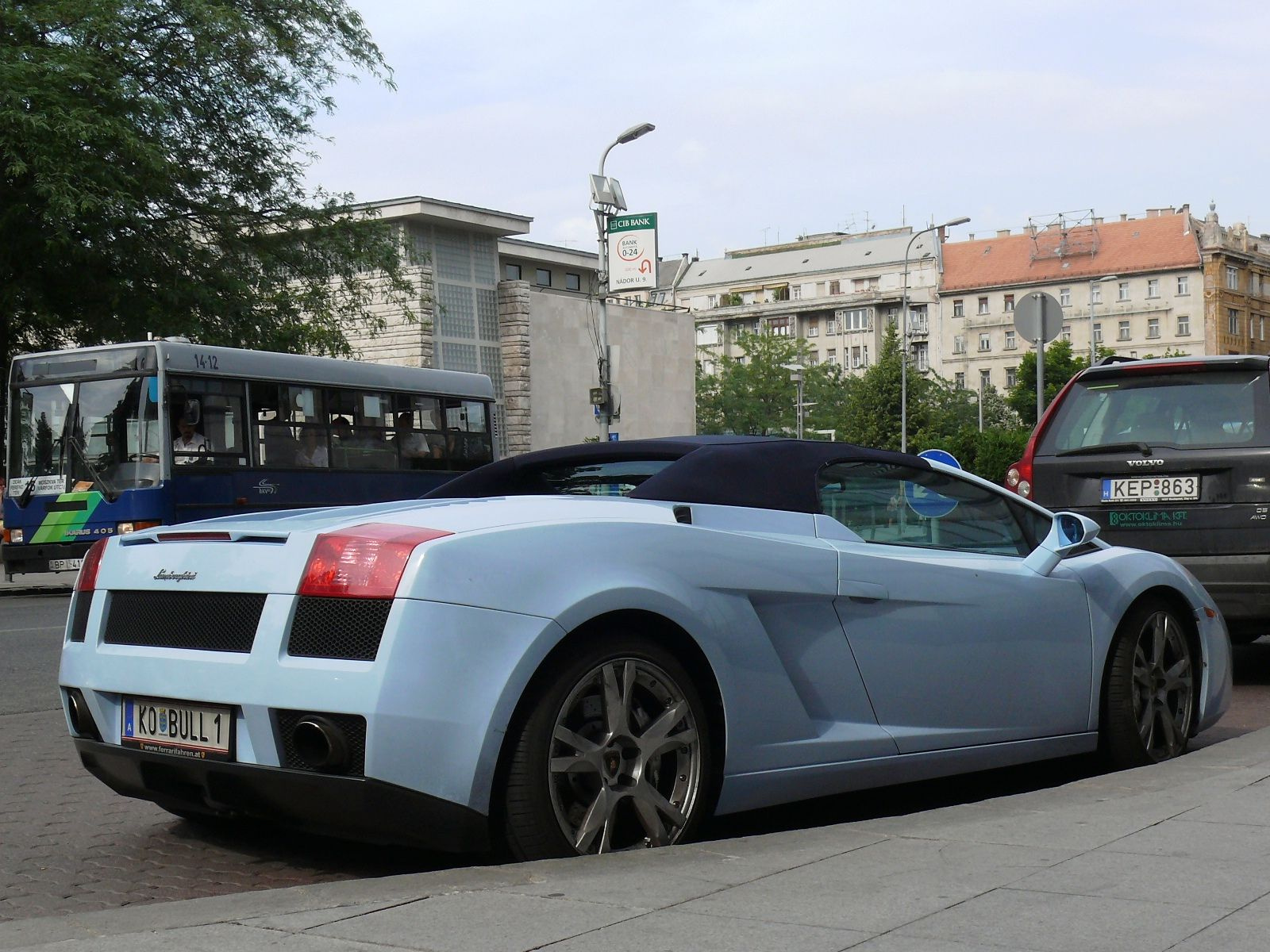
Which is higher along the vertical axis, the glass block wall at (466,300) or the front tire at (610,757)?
the glass block wall at (466,300)

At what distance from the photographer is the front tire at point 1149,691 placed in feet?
19.9

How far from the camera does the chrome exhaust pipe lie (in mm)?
3973

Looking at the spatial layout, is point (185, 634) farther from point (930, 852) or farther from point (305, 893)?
→ point (930, 852)

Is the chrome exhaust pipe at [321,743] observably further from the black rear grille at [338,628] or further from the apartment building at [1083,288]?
the apartment building at [1083,288]

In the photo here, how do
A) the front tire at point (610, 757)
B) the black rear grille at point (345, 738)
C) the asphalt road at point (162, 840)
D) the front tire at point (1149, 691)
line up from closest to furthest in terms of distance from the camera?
1. the black rear grille at point (345, 738)
2. the front tire at point (610, 757)
3. the asphalt road at point (162, 840)
4. the front tire at point (1149, 691)

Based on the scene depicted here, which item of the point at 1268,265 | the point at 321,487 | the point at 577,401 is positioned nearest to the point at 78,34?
the point at 321,487

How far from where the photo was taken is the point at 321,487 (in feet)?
70.5

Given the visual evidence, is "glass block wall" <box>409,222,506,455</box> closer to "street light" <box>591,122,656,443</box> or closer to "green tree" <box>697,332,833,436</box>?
"street light" <box>591,122,656,443</box>

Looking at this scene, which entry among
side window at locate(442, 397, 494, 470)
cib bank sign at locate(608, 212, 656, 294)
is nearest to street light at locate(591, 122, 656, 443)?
cib bank sign at locate(608, 212, 656, 294)

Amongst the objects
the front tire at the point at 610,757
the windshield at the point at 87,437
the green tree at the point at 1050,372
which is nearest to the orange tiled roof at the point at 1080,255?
the green tree at the point at 1050,372

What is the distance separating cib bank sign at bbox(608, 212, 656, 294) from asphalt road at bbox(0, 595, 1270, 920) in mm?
27797

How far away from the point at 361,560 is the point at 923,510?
230 centimetres

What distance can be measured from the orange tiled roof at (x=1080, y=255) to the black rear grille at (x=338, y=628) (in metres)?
126

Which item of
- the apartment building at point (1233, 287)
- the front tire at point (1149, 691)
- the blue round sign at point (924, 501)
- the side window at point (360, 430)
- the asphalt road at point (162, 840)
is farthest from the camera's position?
the apartment building at point (1233, 287)
